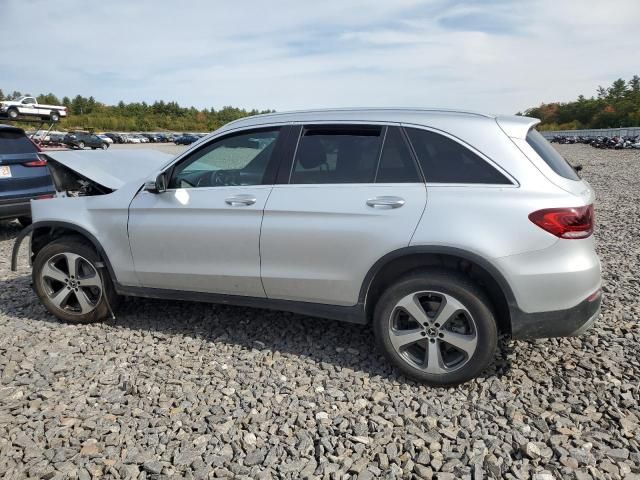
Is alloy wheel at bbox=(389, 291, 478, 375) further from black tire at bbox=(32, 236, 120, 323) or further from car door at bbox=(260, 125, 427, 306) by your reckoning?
black tire at bbox=(32, 236, 120, 323)

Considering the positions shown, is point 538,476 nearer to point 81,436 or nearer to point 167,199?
point 81,436

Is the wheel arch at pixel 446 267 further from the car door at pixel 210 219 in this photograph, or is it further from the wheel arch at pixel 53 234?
the wheel arch at pixel 53 234

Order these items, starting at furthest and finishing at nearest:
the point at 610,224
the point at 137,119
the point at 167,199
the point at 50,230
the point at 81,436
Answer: the point at 137,119, the point at 610,224, the point at 50,230, the point at 167,199, the point at 81,436

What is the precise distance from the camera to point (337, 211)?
3090 millimetres

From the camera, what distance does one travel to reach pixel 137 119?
117312mm

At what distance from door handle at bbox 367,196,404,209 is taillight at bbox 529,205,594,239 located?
2.49 ft

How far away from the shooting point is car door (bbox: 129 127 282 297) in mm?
3398

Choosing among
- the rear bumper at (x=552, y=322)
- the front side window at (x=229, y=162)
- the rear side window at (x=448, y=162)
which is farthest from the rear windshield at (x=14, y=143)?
the rear bumper at (x=552, y=322)

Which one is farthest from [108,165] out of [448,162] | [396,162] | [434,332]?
[434,332]

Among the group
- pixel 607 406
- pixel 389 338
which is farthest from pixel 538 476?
pixel 389 338

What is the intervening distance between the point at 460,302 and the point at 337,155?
50.1 inches

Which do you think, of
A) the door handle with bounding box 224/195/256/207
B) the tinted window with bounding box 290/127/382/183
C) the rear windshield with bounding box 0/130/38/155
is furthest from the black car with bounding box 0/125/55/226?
the tinted window with bounding box 290/127/382/183

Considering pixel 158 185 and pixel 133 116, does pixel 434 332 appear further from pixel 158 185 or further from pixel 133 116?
pixel 133 116

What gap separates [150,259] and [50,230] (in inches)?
46.5
